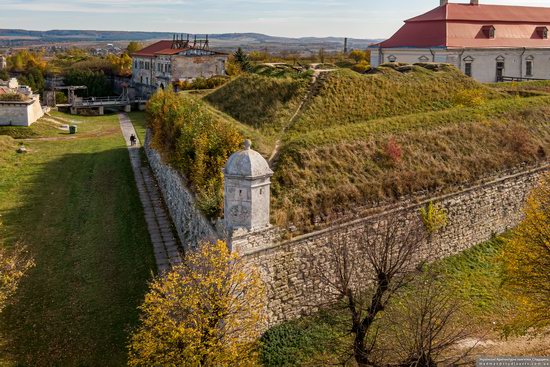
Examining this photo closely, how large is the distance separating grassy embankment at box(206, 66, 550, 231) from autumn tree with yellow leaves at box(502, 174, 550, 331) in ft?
15.9

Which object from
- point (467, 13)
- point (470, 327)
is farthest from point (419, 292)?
point (467, 13)

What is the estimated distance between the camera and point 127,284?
17.9 meters

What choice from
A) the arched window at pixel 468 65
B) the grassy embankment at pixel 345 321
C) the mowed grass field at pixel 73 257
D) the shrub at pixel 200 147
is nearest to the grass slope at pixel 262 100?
the shrub at pixel 200 147

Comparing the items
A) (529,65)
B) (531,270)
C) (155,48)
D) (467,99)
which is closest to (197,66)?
(155,48)

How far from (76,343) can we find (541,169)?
72.1 ft

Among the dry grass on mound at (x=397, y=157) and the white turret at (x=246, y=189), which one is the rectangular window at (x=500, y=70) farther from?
the white turret at (x=246, y=189)

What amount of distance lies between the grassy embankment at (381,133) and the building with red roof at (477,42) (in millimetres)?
→ 10446

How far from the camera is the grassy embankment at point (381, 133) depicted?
18.7m

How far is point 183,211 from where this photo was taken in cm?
2112

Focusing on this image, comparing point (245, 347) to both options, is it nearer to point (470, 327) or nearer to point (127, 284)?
point (127, 284)

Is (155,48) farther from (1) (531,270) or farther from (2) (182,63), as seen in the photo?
(1) (531,270)

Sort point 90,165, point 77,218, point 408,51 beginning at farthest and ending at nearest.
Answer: point 408,51 < point 90,165 < point 77,218

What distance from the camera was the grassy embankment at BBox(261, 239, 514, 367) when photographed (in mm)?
15164

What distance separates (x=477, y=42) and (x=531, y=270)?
3362 centimetres
